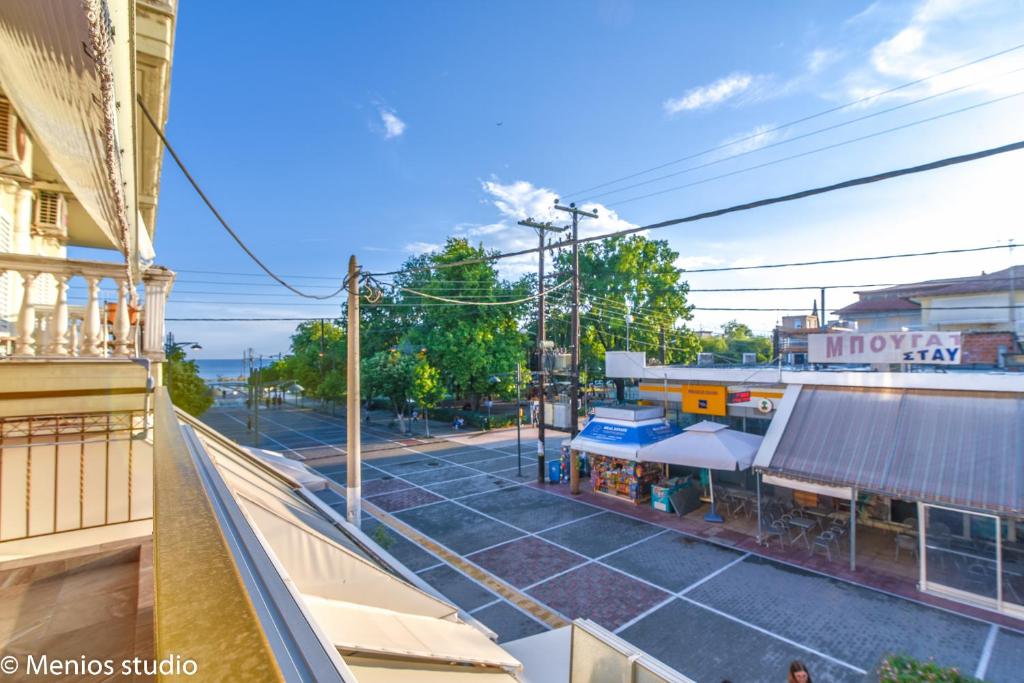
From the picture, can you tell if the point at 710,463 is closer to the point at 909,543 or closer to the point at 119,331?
the point at 909,543

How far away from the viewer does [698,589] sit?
31.9ft

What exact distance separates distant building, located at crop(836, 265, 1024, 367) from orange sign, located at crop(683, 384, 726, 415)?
7839 millimetres

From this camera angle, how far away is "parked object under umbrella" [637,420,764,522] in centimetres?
1227

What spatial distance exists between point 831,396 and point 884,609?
5.24 m

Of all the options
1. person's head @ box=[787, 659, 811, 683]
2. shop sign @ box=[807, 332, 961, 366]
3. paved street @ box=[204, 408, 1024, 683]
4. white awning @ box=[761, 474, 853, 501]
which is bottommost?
paved street @ box=[204, 408, 1024, 683]

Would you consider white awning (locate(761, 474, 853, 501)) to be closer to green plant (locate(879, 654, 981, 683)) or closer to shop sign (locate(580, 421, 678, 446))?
shop sign (locate(580, 421, 678, 446))

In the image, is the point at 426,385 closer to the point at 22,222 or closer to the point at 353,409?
the point at 353,409

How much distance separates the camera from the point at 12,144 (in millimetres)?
5258

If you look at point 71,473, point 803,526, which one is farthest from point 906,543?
point 71,473

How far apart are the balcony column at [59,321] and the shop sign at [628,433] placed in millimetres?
13474

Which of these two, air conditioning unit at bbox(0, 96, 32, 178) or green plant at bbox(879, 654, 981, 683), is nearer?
air conditioning unit at bbox(0, 96, 32, 178)

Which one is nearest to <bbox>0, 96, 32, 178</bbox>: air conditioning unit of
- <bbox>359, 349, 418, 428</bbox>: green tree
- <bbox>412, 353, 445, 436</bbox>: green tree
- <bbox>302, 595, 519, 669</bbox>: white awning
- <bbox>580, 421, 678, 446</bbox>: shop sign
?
<bbox>302, 595, 519, 669</bbox>: white awning

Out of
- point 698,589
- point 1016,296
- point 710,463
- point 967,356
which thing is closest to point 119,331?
point 698,589

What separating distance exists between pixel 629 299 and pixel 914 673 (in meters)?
29.6
